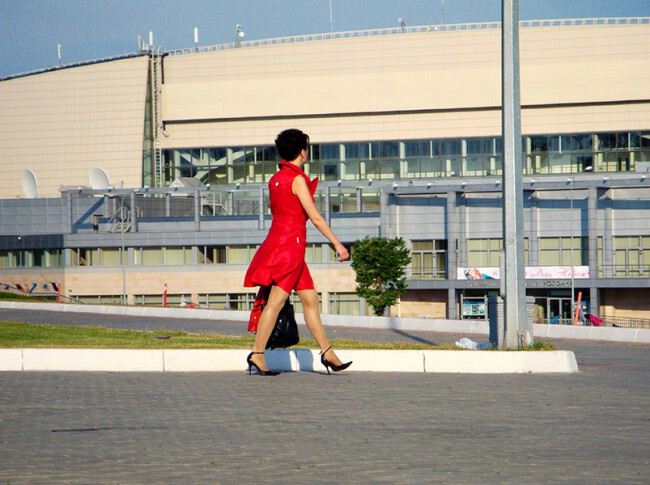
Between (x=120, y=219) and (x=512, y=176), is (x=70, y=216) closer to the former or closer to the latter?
(x=120, y=219)

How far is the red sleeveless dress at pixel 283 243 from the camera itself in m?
12.3

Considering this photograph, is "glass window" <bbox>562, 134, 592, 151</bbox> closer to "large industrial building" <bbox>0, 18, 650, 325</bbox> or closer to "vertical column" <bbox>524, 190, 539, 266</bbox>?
"large industrial building" <bbox>0, 18, 650, 325</bbox>

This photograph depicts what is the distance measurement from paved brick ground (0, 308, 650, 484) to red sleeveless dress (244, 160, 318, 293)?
A: 102 centimetres

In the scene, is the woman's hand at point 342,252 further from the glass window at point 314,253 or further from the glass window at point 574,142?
the glass window at point 574,142

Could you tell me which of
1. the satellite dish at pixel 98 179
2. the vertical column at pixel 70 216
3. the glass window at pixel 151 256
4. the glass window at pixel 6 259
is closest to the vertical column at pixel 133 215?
the glass window at pixel 151 256

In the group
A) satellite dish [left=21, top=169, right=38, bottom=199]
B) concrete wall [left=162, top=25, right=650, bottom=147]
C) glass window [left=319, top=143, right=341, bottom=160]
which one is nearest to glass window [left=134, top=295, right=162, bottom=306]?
concrete wall [left=162, top=25, right=650, bottom=147]

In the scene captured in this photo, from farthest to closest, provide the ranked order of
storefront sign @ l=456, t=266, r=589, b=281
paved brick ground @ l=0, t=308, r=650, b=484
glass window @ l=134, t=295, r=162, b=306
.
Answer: glass window @ l=134, t=295, r=162, b=306
storefront sign @ l=456, t=266, r=589, b=281
paved brick ground @ l=0, t=308, r=650, b=484

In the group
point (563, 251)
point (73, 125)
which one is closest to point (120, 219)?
point (73, 125)

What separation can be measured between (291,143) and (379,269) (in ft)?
177

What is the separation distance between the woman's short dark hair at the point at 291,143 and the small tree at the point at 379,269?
175 ft

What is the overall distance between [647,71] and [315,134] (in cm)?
2328

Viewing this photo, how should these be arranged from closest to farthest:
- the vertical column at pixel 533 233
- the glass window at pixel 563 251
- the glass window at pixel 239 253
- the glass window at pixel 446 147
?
the glass window at pixel 563 251 → the vertical column at pixel 533 233 → the glass window at pixel 239 253 → the glass window at pixel 446 147

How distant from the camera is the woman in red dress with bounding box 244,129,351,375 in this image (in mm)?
12336

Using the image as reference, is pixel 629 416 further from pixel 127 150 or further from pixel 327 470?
pixel 127 150
